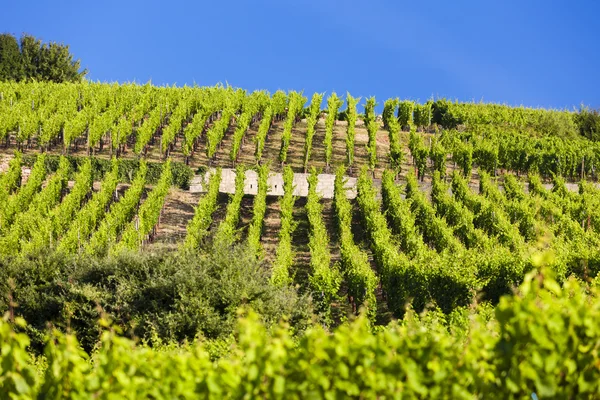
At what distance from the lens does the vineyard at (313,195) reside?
25.5m

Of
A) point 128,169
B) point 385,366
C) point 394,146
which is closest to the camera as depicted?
point 385,366

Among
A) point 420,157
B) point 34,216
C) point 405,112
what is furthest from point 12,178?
point 405,112

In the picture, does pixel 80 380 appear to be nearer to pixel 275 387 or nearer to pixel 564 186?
pixel 275 387

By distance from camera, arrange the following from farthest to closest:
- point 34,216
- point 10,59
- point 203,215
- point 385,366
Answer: point 10,59 < point 203,215 < point 34,216 < point 385,366

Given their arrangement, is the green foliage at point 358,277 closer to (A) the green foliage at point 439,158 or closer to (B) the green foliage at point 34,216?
(B) the green foliage at point 34,216

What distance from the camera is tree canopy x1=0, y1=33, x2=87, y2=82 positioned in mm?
70875

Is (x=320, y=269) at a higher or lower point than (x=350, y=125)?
lower

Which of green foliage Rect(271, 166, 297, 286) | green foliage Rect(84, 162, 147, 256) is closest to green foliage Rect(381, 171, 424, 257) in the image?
green foliage Rect(271, 166, 297, 286)

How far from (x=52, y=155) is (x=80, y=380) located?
36.1m

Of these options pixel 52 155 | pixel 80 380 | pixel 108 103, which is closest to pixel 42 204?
pixel 52 155

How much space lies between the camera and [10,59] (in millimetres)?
71188

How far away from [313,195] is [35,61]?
46184 millimetres

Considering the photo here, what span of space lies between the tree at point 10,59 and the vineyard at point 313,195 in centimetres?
1340

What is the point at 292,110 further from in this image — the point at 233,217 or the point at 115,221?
the point at 115,221
